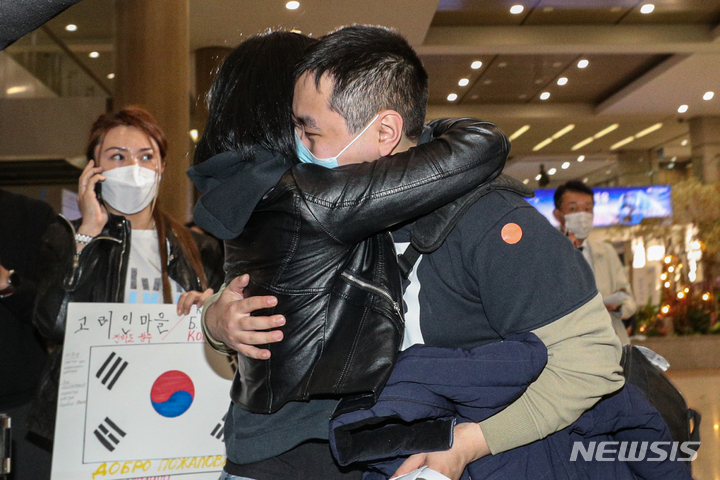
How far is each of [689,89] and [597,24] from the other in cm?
395

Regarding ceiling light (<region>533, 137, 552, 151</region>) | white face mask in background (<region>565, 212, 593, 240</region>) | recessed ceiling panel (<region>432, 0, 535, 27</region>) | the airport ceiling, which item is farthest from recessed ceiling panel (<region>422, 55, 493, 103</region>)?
white face mask in background (<region>565, 212, 593, 240</region>)

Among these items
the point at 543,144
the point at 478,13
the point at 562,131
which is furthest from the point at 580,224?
the point at 543,144

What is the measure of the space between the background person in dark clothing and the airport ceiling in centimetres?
637

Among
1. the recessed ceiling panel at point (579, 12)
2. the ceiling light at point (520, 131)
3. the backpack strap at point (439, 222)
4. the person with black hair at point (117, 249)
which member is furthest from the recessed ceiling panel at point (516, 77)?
the backpack strap at point (439, 222)

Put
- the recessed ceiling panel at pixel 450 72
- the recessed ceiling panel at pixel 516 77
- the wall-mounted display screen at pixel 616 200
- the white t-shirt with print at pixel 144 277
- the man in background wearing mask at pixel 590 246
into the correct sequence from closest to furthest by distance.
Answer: the white t-shirt with print at pixel 144 277 → the man in background wearing mask at pixel 590 246 → the recessed ceiling panel at pixel 450 72 → the recessed ceiling panel at pixel 516 77 → the wall-mounted display screen at pixel 616 200

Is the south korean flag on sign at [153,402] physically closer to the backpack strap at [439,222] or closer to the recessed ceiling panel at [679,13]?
the backpack strap at [439,222]

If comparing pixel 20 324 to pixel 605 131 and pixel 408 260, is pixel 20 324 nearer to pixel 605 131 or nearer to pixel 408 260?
pixel 408 260

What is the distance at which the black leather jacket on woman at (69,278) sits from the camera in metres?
2.51

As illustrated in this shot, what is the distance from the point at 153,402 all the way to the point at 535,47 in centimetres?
1057

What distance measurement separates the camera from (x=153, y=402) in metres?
2.42

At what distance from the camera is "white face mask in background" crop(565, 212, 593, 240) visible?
4.89 metres

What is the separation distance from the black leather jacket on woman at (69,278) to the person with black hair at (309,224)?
4.49 ft

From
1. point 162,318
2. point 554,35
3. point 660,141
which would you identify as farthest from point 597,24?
point 162,318

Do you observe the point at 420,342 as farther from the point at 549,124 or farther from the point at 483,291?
the point at 549,124
